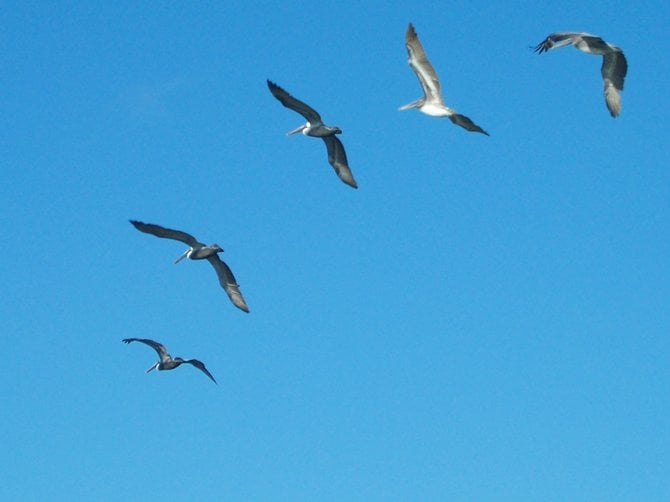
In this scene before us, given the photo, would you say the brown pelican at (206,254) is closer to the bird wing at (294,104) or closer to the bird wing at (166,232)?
the bird wing at (166,232)

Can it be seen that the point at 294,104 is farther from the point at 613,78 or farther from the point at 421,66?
the point at 613,78

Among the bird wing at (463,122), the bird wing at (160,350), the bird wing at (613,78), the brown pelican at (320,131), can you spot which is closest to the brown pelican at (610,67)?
the bird wing at (613,78)

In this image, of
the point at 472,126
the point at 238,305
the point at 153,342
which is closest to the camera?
the point at 472,126

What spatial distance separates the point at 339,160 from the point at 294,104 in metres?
2.61

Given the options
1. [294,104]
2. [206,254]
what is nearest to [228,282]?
[206,254]

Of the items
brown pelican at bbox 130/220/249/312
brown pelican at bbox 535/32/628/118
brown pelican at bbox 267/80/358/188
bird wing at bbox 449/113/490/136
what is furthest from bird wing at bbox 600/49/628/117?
brown pelican at bbox 130/220/249/312

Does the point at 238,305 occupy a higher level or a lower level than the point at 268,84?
lower

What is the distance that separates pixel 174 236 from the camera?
45312 millimetres

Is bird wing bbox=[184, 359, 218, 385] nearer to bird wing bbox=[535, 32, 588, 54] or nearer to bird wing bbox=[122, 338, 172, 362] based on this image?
bird wing bbox=[122, 338, 172, 362]

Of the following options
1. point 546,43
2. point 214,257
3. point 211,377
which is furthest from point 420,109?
point 211,377

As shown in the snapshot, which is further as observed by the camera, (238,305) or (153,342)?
(153,342)

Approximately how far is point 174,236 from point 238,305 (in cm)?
335

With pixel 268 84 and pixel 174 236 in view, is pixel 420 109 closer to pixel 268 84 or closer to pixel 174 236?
pixel 268 84

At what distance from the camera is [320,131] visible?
43.5 m
